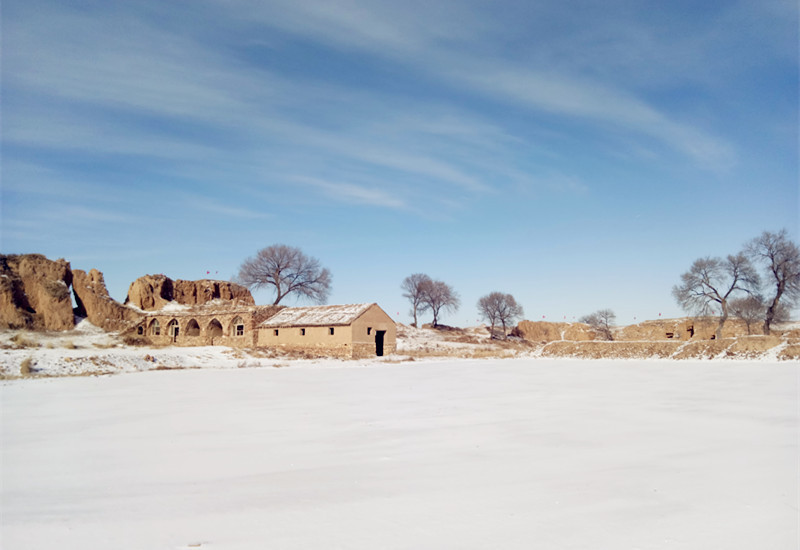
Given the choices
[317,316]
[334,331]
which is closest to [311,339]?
[334,331]

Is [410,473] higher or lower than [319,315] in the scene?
lower

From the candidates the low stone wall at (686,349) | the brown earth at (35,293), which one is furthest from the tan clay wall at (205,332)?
the low stone wall at (686,349)

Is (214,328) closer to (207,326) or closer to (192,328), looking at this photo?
(207,326)

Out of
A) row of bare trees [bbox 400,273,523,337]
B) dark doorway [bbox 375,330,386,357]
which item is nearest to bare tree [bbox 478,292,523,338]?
row of bare trees [bbox 400,273,523,337]

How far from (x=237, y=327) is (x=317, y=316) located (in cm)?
573

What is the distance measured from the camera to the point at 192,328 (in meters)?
35.8

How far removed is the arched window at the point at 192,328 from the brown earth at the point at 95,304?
3924 mm

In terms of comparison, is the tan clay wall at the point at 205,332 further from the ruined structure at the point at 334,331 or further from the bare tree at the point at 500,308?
the bare tree at the point at 500,308

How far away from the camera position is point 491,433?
5.88 m

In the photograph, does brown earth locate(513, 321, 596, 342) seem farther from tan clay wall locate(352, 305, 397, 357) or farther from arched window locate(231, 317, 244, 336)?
arched window locate(231, 317, 244, 336)

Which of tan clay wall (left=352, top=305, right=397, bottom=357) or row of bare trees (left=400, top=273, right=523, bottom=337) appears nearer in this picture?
tan clay wall (left=352, top=305, right=397, bottom=357)

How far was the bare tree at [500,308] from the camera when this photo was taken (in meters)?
63.2

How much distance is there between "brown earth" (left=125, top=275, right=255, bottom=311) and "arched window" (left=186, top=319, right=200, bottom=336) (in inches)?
292

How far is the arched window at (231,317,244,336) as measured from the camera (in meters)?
33.0
